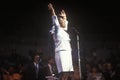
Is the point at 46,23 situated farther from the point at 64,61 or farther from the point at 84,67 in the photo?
the point at 64,61

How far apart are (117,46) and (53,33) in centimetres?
341

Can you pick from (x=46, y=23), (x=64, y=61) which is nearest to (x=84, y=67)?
(x=46, y=23)

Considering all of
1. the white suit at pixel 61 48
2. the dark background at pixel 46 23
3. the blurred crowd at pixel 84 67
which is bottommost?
the blurred crowd at pixel 84 67

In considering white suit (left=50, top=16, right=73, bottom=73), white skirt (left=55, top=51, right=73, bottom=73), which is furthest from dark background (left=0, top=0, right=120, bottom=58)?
white skirt (left=55, top=51, right=73, bottom=73)

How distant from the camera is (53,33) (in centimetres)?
747

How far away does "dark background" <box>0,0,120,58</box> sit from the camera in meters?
9.78

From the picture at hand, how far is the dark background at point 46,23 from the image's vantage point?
9.78 metres

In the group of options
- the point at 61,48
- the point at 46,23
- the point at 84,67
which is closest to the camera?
the point at 61,48

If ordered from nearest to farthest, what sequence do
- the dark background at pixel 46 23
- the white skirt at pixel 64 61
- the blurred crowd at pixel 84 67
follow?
the white skirt at pixel 64 61 → the blurred crowd at pixel 84 67 → the dark background at pixel 46 23

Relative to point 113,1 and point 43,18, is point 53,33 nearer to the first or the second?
point 43,18

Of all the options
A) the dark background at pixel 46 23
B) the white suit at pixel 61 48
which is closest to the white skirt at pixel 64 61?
the white suit at pixel 61 48

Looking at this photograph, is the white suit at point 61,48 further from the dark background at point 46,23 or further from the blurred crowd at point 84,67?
the dark background at point 46,23

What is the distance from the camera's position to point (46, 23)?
32.7 feet

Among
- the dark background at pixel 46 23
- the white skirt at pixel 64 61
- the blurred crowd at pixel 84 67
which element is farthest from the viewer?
the dark background at pixel 46 23
